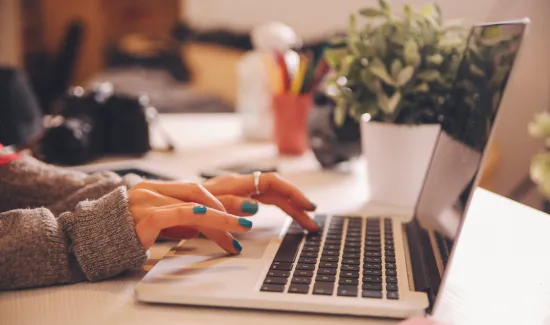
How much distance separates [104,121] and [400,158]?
26.0 inches

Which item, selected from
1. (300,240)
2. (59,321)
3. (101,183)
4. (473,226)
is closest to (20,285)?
(59,321)

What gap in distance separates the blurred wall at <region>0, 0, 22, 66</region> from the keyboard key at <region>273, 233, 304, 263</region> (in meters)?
4.47

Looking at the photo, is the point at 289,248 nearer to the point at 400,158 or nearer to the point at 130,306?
the point at 130,306

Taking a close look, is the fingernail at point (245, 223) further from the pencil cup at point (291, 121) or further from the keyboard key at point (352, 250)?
the pencil cup at point (291, 121)

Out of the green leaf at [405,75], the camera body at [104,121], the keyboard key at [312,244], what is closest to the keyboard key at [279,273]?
the keyboard key at [312,244]

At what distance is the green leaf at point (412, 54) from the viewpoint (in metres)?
0.89

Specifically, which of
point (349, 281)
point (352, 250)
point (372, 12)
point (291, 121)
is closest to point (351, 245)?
point (352, 250)

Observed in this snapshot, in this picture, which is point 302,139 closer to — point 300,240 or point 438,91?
point 438,91

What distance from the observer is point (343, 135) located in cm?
116

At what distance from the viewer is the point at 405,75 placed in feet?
2.92

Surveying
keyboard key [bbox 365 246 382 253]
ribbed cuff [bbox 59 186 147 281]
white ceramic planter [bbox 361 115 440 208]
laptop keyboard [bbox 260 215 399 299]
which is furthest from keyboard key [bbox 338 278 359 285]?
white ceramic planter [bbox 361 115 440 208]

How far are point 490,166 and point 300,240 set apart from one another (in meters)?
1.34

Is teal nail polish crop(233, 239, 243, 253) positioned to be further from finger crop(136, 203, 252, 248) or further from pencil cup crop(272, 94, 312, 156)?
pencil cup crop(272, 94, 312, 156)

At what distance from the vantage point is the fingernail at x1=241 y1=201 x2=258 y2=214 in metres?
0.70
